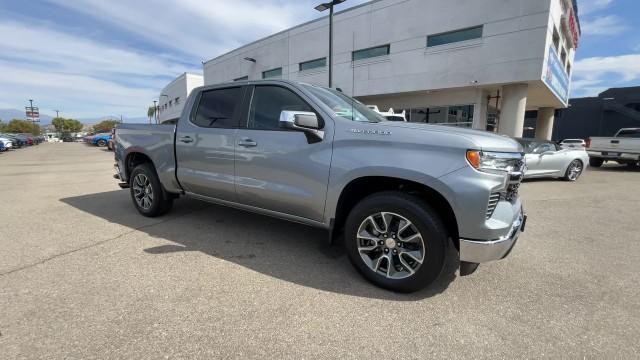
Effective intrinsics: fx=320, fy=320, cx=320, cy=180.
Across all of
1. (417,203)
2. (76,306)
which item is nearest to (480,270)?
(417,203)

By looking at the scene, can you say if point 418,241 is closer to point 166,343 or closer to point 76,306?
point 166,343

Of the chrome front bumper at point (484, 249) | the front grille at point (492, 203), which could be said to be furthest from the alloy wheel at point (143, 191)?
the front grille at point (492, 203)

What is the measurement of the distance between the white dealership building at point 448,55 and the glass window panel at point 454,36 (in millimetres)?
48

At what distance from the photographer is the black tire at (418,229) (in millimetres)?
2535

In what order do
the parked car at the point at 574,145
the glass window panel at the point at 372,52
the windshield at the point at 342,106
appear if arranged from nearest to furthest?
the windshield at the point at 342,106
the parked car at the point at 574,145
the glass window panel at the point at 372,52

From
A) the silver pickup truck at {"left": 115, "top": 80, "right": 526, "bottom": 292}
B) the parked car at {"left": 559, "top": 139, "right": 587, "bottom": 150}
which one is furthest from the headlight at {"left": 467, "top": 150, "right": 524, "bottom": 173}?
the parked car at {"left": 559, "top": 139, "right": 587, "bottom": 150}

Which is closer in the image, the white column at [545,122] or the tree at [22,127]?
the white column at [545,122]

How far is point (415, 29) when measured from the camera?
690 inches

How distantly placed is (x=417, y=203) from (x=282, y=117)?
1.36 meters

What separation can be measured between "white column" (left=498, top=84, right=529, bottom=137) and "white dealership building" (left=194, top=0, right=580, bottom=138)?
0.16 ft

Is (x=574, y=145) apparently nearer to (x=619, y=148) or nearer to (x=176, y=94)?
(x=619, y=148)

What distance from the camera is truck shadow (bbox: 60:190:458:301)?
297cm

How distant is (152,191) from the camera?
4652mm

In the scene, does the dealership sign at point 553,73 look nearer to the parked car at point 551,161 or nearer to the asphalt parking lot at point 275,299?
the parked car at point 551,161
